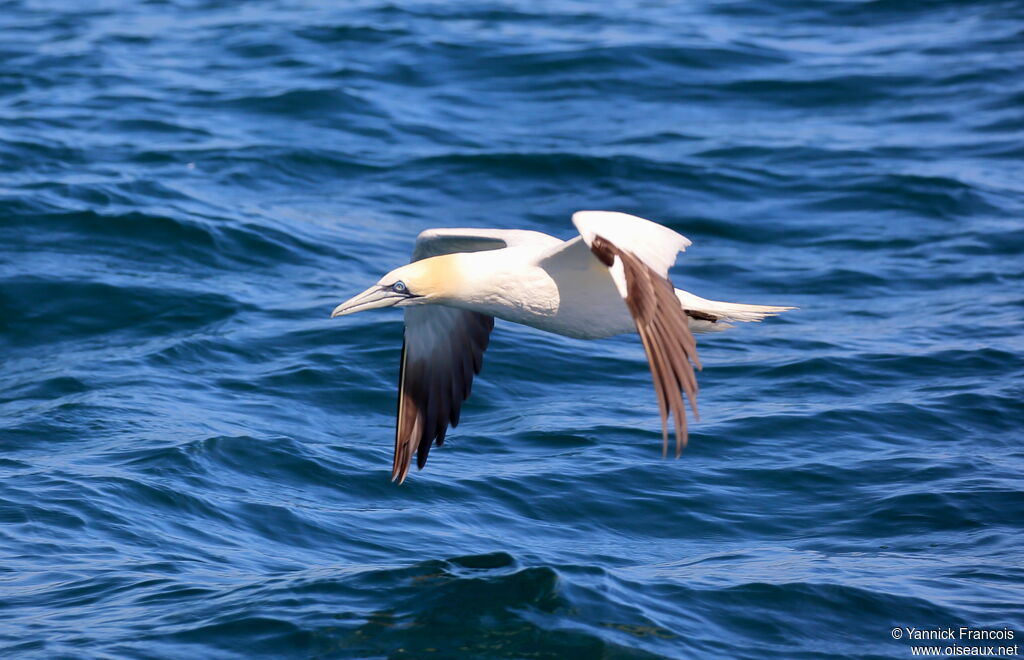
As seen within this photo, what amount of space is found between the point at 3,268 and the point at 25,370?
6.03 ft

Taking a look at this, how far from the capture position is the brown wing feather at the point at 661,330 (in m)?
5.87

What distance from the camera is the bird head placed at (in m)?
7.18

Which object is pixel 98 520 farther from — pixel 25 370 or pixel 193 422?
pixel 25 370

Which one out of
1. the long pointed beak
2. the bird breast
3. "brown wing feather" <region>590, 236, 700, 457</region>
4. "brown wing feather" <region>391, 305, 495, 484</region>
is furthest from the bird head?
"brown wing feather" <region>391, 305, 495, 484</region>

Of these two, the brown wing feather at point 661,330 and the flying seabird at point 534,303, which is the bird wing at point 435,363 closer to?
the flying seabird at point 534,303

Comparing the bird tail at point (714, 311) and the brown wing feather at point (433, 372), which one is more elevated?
the bird tail at point (714, 311)

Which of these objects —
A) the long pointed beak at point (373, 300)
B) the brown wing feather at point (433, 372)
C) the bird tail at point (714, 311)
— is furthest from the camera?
the brown wing feather at point (433, 372)

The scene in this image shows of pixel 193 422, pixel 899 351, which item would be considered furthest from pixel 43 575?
pixel 899 351

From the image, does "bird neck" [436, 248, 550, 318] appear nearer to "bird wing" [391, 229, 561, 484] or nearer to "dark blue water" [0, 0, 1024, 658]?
"bird wing" [391, 229, 561, 484]

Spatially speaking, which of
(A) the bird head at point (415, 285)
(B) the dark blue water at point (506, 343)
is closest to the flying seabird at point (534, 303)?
(A) the bird head at point (415, 285)

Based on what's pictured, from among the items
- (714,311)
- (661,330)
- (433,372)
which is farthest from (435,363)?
(661,330)

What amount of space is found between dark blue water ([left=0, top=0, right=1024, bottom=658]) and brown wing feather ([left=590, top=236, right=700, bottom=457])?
120 cm

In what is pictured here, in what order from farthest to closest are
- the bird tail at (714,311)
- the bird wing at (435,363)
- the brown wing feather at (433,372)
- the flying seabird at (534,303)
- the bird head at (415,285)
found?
the brown wing feather at (433,372) < the bird wing at (435,363) < the bird tail at (714,311) < the bird head at (415,285) < the flying seabird at (534,303)

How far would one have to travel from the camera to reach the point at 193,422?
8.96m
